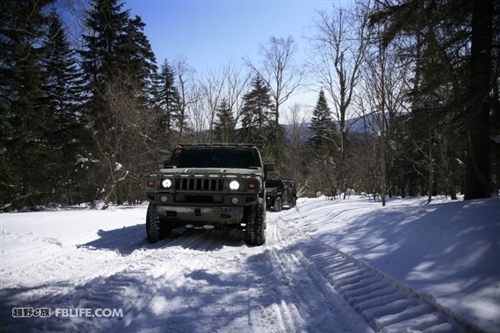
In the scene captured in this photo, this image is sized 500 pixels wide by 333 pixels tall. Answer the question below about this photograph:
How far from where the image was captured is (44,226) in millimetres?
5812

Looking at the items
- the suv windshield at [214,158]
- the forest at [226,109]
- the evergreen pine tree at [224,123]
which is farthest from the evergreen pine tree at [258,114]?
the suv windshield at [214,158]

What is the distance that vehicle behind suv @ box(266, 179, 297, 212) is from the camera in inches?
493

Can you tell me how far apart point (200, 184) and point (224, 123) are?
19834 mm

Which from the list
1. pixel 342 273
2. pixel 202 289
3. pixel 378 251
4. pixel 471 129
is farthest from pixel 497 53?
pixel 202 289

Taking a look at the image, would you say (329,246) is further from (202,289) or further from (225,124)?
(225,124)

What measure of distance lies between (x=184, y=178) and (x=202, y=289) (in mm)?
2287

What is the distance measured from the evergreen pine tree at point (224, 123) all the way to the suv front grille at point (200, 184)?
18.7 metres

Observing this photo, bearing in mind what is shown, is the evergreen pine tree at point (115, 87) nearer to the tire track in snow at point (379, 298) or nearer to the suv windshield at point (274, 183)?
the suv windshield at point (274, 183)

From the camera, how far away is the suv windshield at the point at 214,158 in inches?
243

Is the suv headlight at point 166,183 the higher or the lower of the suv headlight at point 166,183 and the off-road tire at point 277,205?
the higher

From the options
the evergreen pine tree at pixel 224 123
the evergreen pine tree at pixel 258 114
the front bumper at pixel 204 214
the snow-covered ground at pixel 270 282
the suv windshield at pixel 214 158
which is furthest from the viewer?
the evergreen pine tree at pixel 258 114

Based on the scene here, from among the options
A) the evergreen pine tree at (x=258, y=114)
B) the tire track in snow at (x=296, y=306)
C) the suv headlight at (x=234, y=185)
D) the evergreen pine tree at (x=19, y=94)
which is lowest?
the tire track in snow at (x=296, y=306)

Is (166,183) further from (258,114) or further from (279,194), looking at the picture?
(258,114)

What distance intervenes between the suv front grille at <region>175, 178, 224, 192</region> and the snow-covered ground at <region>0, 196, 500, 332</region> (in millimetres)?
1027
